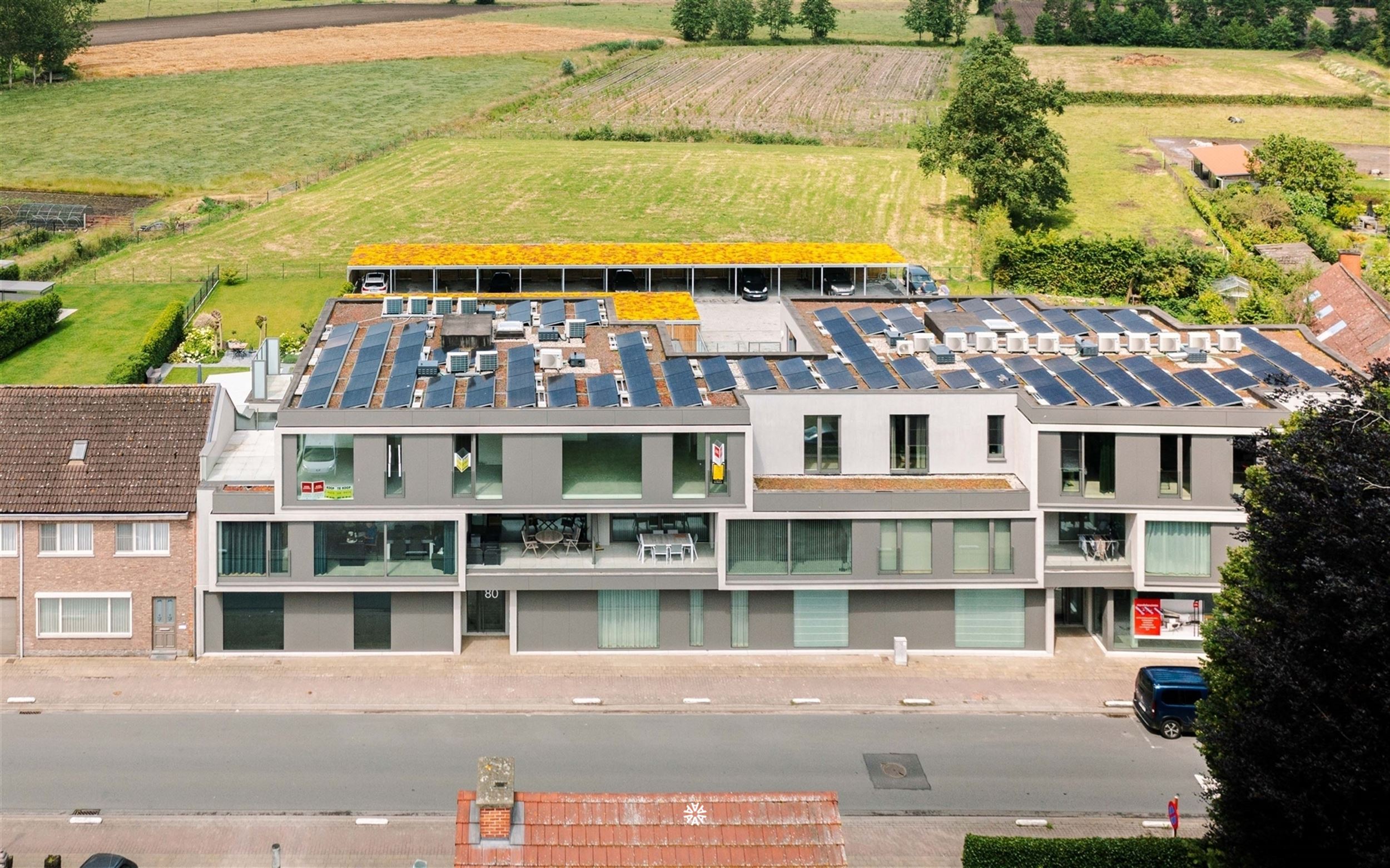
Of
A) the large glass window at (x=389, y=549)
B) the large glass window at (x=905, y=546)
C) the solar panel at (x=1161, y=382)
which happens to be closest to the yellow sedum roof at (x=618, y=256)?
the solar panel at (x=1161, y=382)

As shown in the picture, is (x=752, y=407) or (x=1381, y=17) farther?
(x=1381, y=17)

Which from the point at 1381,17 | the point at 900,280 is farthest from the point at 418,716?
the point at 1381,17

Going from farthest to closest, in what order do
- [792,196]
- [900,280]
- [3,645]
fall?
[792,196] < [900,280] < [3,645]

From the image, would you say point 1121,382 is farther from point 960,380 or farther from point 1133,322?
point 1133,322

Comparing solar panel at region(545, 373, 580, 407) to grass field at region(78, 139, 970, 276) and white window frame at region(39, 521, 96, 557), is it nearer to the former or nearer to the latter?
white window frame at region(39, 521, 96, 557)

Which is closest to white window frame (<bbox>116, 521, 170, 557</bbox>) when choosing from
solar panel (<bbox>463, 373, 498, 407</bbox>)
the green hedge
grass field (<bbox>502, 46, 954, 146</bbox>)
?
solar panel (<bbox>463, 373, 498, 407</bbox>)

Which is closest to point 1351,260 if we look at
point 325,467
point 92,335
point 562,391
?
point 562,391

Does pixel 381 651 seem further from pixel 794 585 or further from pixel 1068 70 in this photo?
pixel 1068 70

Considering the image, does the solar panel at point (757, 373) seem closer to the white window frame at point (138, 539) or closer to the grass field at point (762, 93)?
the white window frame at point (138, 539)
